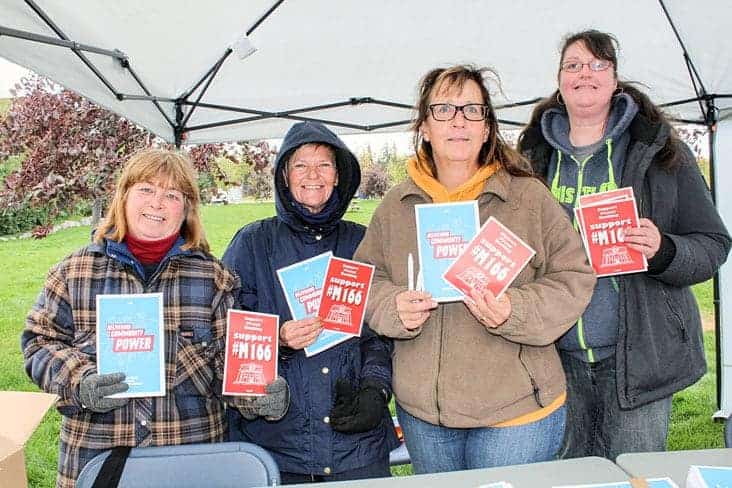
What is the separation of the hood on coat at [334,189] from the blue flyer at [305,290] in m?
0.20

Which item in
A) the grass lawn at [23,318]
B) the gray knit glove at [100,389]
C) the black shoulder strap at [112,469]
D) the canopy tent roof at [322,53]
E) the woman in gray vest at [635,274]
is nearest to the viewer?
the black shoulder strap at [112,469]

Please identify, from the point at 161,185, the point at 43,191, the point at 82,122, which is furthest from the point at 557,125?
the point at 43,191

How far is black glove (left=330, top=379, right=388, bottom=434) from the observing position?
212cm

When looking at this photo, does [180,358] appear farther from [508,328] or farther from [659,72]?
[659,72]

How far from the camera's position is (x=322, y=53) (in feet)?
12.7

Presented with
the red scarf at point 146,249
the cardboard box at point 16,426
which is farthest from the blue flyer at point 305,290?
the cardboard box at point 16,426

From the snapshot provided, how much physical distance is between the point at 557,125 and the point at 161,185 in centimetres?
146

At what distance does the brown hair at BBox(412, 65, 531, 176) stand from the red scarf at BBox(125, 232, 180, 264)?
961 mm

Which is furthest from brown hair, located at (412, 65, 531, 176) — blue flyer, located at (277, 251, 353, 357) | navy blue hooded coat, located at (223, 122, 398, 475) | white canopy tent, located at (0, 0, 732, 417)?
white canopy tent, located at (0, 0, 732, 417)

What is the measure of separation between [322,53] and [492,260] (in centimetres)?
245

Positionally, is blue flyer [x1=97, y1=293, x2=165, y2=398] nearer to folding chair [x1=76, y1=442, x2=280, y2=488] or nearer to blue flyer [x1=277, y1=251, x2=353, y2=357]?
folding chair [x1=76, y1=442, x2=280, y2=488]

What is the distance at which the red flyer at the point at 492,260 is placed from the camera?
1820 mm

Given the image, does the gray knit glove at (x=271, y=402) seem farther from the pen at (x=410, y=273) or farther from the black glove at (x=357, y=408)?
the pen at (x=410, y=273)

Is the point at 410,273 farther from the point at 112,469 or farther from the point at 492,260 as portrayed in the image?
the point at 112,469
